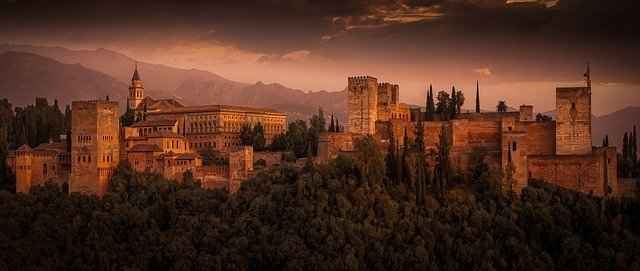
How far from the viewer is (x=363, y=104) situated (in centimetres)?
3794

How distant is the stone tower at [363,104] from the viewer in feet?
123

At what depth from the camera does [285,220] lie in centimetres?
3086

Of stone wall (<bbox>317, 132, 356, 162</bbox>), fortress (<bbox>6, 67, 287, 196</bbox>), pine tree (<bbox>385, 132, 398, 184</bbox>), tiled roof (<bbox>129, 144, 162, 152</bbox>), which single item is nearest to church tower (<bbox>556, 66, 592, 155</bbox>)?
pine tree (<bbox>385, 132, 398, 184</bbox>)

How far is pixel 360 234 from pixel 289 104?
5824cm

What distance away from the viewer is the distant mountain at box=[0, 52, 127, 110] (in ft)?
230

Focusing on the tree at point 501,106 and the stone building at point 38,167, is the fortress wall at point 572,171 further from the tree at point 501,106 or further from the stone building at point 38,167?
the stone building at point 38,167

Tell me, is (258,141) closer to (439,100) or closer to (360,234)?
(439,100)

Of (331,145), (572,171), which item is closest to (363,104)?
(331,145)

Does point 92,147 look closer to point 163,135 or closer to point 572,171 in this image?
point 163,135

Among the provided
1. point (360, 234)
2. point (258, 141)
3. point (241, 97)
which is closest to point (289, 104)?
point (241, 97)

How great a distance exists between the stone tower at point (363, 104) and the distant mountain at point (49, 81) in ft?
125

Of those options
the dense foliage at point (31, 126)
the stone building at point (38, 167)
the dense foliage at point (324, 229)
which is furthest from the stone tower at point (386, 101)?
the dense foliage at point (31, 126)

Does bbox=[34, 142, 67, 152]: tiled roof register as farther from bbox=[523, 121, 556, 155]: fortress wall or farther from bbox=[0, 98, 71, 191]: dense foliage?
bbox=[523, 121, 556, 155]: fortress wall

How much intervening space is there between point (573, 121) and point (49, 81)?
5547 cm
